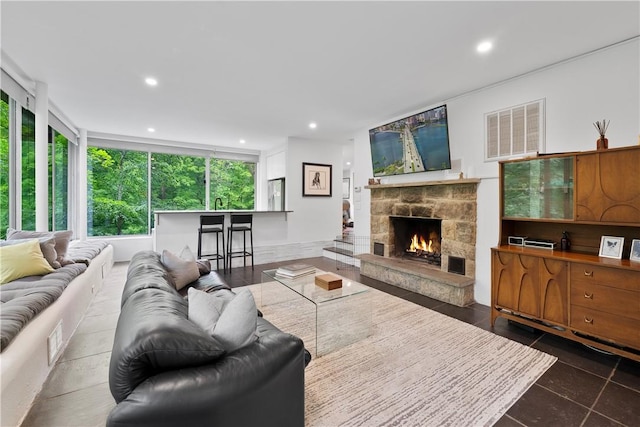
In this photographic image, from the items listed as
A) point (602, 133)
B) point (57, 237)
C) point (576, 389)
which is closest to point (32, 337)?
point (57, 237)

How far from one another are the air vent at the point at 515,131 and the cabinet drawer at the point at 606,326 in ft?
5.38

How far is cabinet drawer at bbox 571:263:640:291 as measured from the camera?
2.09 meters

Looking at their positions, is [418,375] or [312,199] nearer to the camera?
[418,375]

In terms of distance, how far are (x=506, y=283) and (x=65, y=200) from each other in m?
6.92

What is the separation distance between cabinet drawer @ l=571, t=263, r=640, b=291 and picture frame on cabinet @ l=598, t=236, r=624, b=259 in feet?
1.03

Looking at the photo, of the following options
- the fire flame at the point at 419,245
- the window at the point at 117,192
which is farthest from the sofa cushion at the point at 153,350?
the window at the point at 117,192

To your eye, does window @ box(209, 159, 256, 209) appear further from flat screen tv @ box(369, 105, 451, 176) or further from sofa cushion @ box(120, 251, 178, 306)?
sofa cushion @ box(120, 251, 178, 306)

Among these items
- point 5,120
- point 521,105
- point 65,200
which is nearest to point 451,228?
point 521,105

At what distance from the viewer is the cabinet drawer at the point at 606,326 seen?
2082mm

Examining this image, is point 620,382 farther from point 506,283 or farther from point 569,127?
point 569,127

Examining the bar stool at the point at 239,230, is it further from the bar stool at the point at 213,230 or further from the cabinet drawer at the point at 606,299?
the cabinet drawer at the point at 606,299

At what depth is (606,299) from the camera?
7.27 ft

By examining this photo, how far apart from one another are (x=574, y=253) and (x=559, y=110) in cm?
144

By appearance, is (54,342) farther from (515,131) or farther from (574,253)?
(515,131)
